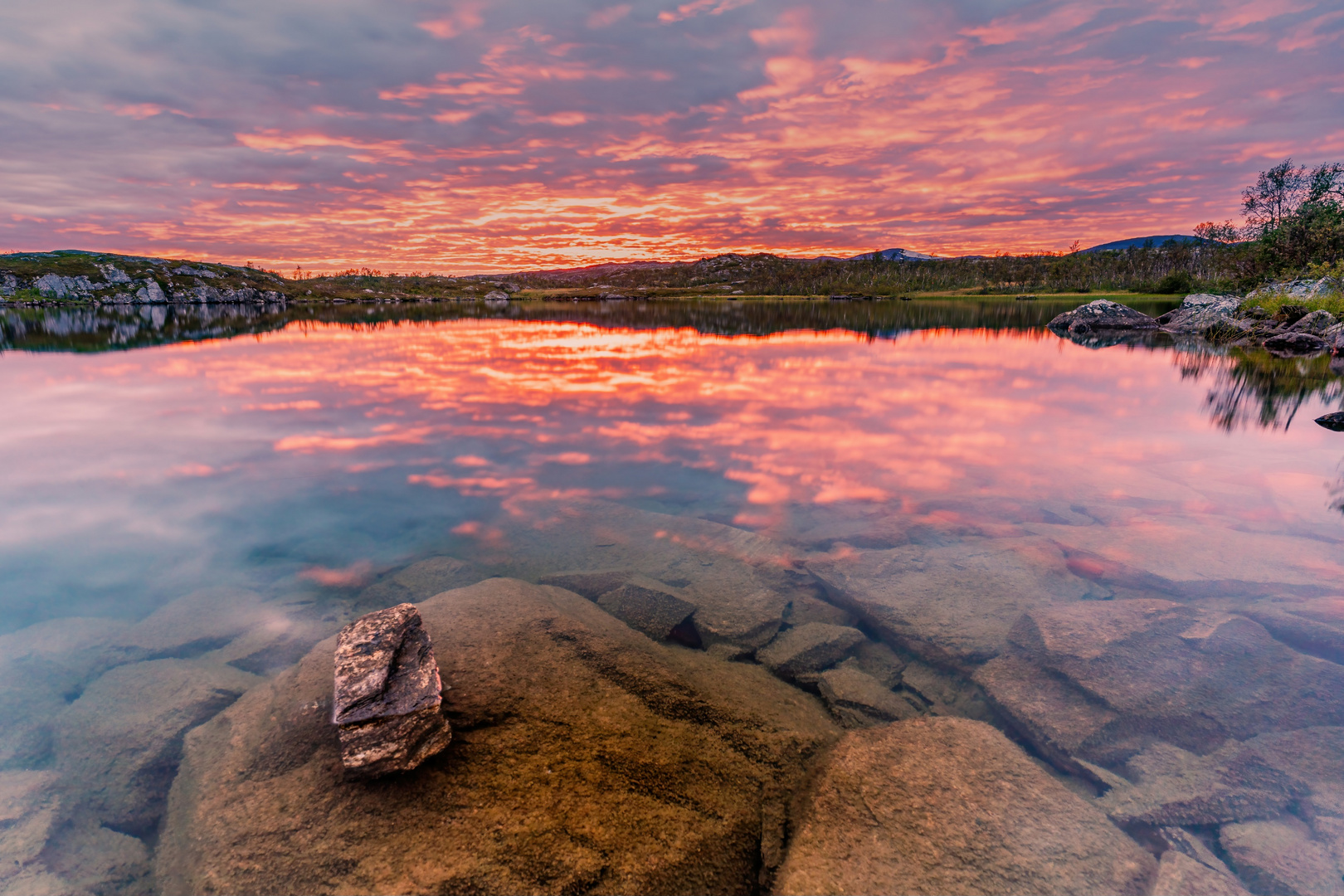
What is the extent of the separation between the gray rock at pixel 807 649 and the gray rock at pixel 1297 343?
49786 mm

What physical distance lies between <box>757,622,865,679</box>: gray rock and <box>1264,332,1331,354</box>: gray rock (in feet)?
163

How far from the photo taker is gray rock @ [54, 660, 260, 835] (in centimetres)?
524

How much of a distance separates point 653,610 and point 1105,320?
79.5 meters

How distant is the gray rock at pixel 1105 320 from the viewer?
6438cm

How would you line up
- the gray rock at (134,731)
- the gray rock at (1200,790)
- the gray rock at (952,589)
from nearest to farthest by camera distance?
the gray rock at (1200,790), the gray rock at (134,731), the gray rock at (952,589)

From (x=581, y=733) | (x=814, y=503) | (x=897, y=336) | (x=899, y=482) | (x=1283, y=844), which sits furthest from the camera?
(x=897, y=336)

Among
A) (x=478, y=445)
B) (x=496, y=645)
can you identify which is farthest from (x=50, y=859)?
(x=478, y=445)

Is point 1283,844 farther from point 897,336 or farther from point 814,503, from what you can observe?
point 897,336

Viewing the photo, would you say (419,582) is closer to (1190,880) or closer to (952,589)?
(952,589)

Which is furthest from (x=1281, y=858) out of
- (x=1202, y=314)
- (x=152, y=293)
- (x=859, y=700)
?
(x=152, y=293)

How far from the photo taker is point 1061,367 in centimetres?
3331

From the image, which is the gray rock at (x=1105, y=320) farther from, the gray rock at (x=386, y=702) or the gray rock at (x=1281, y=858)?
the gray rock at (x=386, y=702)

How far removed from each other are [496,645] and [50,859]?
387cm

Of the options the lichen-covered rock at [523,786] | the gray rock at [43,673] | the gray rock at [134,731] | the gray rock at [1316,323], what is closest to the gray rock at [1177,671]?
the lichen-covered rock at [523,786]
